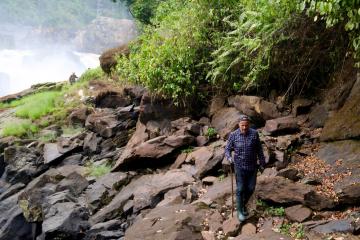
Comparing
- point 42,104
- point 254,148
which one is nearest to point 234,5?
point 254,148

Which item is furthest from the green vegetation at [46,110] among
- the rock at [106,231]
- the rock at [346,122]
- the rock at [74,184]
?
the rock at [346,122]

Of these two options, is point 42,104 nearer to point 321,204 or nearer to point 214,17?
point 214,17

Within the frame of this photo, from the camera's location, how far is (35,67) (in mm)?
61344

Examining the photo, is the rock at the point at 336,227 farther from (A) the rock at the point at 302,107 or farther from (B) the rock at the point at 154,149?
(B) the rock at the point at 154,149

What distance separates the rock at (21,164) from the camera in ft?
50.6

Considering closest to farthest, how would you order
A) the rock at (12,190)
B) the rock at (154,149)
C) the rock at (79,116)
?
the rock at (154,149) < the rock at (12,190) < the rock at (79,116)

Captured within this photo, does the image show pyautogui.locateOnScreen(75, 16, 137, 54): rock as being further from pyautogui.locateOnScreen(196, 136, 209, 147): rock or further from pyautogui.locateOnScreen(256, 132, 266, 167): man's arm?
pyautogui.locateOnScreen(256, 132, 266, 167): man's arm

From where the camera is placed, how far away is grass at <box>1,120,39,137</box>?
18.8 metres

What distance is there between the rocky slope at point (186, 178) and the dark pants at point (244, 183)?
362mm

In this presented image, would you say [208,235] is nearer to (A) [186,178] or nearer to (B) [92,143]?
(A) [186,178]

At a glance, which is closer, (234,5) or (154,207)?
(154,207)

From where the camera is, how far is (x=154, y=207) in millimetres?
10586

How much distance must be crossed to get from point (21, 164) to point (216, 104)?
7501 millimetres

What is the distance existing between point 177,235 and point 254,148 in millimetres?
2209
